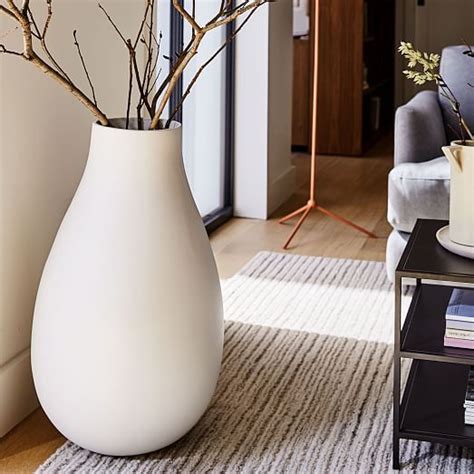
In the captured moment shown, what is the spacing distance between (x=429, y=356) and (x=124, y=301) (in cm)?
66

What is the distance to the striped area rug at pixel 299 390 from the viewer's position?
2201 millimetres

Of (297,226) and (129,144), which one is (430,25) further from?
(129,144)

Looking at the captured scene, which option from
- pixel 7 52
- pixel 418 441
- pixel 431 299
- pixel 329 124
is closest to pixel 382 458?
pixel 418 441

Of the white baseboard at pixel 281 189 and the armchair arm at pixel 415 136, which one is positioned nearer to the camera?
the armchair arm at pixel 415 136

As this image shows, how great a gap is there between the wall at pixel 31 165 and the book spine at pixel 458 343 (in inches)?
40.6

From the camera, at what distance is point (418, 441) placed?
2.28m

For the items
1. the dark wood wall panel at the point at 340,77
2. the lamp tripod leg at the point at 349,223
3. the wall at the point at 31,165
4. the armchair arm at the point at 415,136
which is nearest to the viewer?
the wall at the point at 31,165

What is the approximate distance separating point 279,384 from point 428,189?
0.99 m

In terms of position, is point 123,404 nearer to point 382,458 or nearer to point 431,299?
point 382,458

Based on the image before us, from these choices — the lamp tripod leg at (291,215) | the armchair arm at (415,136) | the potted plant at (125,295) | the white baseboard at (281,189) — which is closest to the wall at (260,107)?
the white baseboard at (281,189)

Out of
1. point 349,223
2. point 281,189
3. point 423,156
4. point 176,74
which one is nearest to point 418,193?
point 423,156

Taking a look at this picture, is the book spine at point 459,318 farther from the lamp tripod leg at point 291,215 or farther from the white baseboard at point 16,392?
the lamp tripod leg at point 291,215

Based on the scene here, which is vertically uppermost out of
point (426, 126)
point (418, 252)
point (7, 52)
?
point (7, 52)

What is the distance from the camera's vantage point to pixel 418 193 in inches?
130
